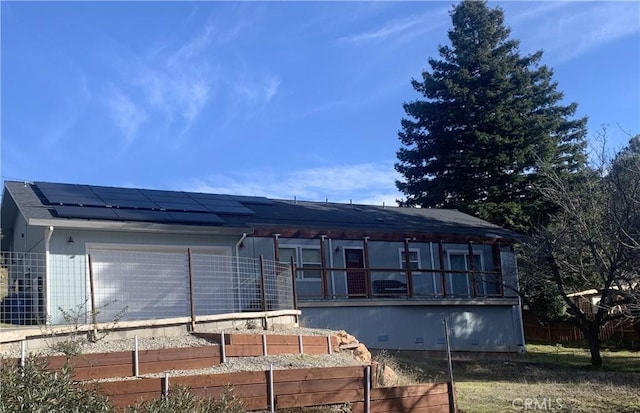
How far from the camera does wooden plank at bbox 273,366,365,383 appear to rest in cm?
777

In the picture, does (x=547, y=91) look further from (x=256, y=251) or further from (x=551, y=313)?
(x=256, y=251)

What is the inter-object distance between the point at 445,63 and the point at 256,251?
22.4m

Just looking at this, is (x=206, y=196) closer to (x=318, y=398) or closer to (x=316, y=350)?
(x=316, y=350)

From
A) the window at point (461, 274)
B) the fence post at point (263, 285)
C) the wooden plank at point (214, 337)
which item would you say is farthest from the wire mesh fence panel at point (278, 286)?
the window at point (461, 274)

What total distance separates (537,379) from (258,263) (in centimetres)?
701

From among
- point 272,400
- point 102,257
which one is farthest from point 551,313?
point 272,400

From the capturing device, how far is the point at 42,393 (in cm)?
466

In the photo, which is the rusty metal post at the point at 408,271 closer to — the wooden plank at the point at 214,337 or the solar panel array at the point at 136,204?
the solar panel array at the point at 136,204

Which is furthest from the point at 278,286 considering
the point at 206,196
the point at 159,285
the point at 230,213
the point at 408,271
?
the point at 206,196

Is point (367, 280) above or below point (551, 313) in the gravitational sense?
above

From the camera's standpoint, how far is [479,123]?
1329 inches

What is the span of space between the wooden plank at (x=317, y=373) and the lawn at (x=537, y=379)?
254 centimetres

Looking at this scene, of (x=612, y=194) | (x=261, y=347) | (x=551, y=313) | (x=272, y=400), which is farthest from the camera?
(x=551, y=313)

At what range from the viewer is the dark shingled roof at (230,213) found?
47.4 ft
